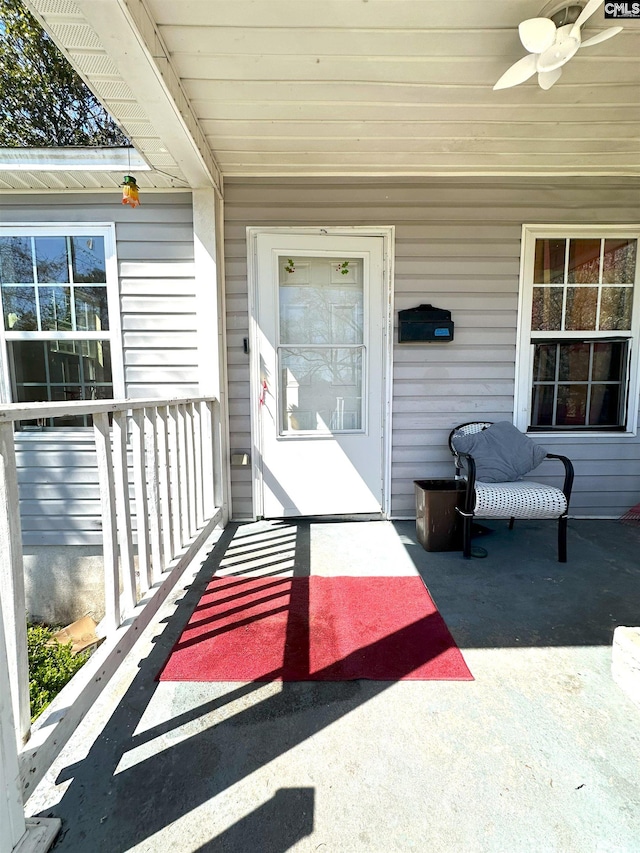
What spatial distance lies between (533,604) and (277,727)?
1397mm

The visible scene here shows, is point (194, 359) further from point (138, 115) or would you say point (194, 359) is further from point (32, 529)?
point (32, 529)

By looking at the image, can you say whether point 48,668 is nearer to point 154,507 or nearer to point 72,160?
point 154,507

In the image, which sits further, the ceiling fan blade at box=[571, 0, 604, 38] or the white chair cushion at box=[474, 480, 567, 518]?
the white chair cushion at box=[474, 480, 567, 518]

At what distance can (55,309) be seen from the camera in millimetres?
2988

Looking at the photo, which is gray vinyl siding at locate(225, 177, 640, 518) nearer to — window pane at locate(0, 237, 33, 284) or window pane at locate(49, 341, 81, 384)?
window pane at locate(49, 341, 81, 384)

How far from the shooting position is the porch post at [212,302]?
2807mm

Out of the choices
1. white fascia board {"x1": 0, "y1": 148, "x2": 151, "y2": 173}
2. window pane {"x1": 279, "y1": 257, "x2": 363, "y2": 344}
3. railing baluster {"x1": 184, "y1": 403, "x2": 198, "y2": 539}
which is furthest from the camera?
window pane {"x1": 279, "y1": 257, "x2": 363, "y2": 344}

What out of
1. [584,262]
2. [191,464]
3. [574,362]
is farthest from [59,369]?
[584,262]

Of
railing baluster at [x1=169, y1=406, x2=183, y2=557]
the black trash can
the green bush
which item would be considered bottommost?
the green bush

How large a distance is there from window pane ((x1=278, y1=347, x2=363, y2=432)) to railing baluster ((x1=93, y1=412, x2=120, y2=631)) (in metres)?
1.72

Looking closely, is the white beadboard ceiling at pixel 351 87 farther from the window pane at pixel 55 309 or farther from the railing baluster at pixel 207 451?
the railing baluster at pixel 207 451

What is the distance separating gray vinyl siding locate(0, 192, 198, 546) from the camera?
290 centimetres

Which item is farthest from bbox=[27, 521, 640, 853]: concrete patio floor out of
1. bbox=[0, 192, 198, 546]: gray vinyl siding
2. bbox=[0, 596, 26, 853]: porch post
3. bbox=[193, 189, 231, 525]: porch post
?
bbox=[0, 192, 198, 546]: gray vinyl siding

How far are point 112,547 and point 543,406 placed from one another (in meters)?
3.16
